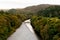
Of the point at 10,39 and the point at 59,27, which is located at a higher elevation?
the point at 59,27

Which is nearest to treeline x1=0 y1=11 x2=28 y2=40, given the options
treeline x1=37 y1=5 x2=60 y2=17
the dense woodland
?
the dense woodland

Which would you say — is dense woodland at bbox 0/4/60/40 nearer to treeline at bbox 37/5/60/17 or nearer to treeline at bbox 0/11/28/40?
treeline at bbox 0/11/28/40

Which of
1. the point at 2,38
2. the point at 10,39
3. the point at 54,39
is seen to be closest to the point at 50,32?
the point at 54,39

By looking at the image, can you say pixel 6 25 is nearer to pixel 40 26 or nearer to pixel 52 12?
pixel 40 26

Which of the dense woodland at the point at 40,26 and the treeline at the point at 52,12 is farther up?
the dense woodland at the point at 40,26

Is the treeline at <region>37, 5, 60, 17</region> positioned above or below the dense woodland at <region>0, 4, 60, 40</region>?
below

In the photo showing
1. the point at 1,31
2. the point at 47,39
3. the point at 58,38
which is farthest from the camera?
the point at 1,31

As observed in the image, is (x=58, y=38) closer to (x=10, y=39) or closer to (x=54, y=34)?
(x=54, y=34)

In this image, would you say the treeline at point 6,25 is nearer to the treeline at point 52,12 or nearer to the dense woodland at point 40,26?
the dense woodland at point 40,26

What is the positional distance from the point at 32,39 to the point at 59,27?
540 inches

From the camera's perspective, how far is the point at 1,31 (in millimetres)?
40438

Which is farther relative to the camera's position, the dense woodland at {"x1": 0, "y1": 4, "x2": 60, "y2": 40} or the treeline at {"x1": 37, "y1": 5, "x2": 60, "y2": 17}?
the treeline at {"x1": 37, "y1": 5, "x2": 60, "y2": 17}

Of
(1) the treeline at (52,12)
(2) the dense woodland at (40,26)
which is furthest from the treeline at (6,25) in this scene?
(1) the treeline at (52,12)

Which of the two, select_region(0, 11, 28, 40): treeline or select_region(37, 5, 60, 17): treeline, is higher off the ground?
select_region(0, 11, 28, 40): treeline
